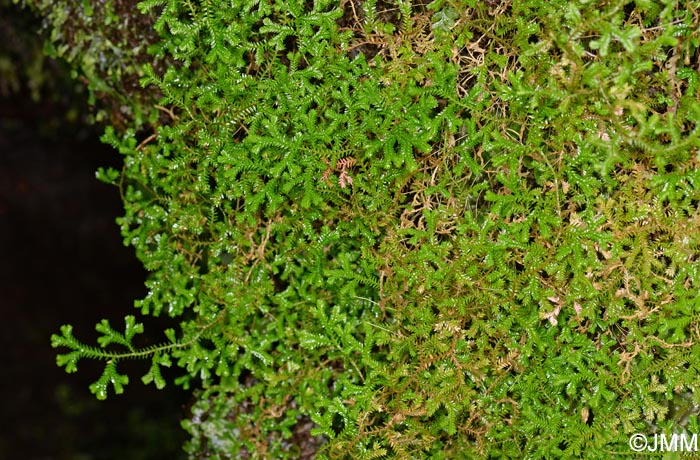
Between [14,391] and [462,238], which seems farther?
[14,391]

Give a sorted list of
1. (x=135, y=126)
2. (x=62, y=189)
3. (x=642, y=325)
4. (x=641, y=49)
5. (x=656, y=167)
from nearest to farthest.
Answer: (x=641, y=49) → (x=656, y=167) → (x=642, y=325) → (x=135, y=126) → (x=62, y=189)

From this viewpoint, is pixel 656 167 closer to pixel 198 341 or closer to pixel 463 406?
pixel 463 406

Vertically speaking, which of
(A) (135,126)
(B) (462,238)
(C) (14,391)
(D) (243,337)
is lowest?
(C) (14,391)

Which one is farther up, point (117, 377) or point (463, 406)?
point (117, 377)

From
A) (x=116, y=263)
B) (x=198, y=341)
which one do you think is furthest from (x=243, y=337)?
(x=116, y=263)

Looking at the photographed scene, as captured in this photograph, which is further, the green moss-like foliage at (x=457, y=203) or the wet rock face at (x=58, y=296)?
the wet rock face at (x=58, y=296)
